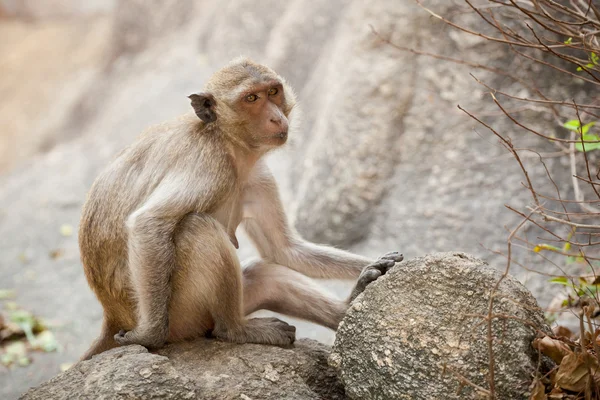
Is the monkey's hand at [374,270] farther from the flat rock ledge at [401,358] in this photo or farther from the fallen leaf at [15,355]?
the fallen leaf at [15,355]

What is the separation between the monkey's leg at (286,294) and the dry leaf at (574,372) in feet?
6.21

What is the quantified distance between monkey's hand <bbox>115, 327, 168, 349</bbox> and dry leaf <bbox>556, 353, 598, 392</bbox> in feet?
8.56

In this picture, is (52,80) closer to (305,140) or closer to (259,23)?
(259,23)

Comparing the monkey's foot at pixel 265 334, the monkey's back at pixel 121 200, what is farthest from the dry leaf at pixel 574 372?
the monkey's back at pixel 121 200

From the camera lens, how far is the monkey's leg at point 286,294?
17.3 ft

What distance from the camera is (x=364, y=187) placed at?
8.42m

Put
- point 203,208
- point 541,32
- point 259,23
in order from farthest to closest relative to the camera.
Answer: point 259,23, point 541,32, point 203,208

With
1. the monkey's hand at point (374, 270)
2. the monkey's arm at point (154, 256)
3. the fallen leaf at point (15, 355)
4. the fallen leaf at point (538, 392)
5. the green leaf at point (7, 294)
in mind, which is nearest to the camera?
the fallen leaf at point (538, 392)

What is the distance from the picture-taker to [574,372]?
366cm

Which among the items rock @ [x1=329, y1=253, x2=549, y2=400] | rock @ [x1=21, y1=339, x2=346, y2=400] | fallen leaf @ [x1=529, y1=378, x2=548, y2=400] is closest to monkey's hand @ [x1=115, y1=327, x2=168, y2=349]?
rock @ [x1=21, y1=339, x2=346, y2=400]

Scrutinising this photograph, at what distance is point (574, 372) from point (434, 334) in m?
0.79

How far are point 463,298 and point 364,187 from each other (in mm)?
Answer: 4463

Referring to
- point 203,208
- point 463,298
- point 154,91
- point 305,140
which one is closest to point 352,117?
point 305,140

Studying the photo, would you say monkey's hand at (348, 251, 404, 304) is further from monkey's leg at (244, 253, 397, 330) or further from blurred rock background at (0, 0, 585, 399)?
blurred rock background at (0, 0, 585, 399)
